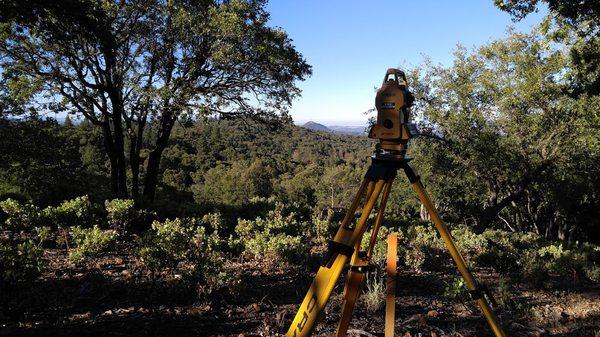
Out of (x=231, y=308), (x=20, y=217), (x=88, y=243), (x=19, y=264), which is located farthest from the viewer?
(x=20, y=217)

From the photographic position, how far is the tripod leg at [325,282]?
6.33 ft

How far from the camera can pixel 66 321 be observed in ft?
Answer: 12.2

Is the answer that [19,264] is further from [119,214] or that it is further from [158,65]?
[158,65]

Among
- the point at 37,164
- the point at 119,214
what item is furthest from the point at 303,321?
the point at 37,164

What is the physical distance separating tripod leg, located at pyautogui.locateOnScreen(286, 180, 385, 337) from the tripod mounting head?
1.48 ft

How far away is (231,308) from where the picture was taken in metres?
4.35

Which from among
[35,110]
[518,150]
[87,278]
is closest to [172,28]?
[35,110]

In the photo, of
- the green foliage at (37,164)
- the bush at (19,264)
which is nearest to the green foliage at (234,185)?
the green foliage at (37,164)

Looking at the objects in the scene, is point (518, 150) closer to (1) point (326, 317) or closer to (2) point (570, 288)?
(2) point (570, 288)

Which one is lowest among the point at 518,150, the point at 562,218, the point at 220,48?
the point at 562,218

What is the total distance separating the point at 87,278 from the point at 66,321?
1.34m

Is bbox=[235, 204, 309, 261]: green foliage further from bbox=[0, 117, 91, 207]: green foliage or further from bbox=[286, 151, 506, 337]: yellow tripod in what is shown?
bbox=[0, 117, 91, 207]: green foliage

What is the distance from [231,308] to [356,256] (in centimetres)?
243

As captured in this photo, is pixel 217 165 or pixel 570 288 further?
pixel 217 165
